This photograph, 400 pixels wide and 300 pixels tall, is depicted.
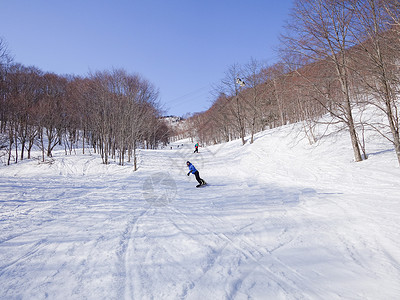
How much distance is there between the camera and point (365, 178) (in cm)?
722

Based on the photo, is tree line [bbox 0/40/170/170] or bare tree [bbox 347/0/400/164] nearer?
bare tree [bbox 347/0/400/164]

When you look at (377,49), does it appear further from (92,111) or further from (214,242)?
(92,111)

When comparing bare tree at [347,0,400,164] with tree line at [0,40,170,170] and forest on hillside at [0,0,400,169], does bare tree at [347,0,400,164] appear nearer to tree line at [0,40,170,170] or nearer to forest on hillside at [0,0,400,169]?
forest on hillside at [0,0,400,169]

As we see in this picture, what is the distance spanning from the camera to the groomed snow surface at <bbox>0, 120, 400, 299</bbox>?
2.76m

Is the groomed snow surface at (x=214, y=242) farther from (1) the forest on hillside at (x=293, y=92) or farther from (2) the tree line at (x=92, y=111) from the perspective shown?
(2) the tree line at (x=92, y=111)

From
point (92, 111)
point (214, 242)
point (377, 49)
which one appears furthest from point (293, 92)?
point (92, 111)

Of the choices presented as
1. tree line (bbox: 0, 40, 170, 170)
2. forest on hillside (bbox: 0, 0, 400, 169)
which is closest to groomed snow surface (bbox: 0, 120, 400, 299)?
forest on hillside (bbox: 0, 0, 400, 169)

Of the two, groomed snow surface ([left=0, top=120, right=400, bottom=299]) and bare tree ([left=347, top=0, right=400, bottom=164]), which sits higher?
bare tree ([left=347, top=0, right=400, bottom=164])

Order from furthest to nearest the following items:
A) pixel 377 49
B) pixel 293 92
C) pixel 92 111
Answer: pixel 92 111 → pixel 293 92 → pixel 377 49

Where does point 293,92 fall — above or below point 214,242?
above

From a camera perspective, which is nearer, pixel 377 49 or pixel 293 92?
pixel 377 49

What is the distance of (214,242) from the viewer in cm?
407

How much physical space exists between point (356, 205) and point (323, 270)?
353 cm

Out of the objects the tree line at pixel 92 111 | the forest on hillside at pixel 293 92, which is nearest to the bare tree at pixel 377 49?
the forest on hillside at pixel 293 92
